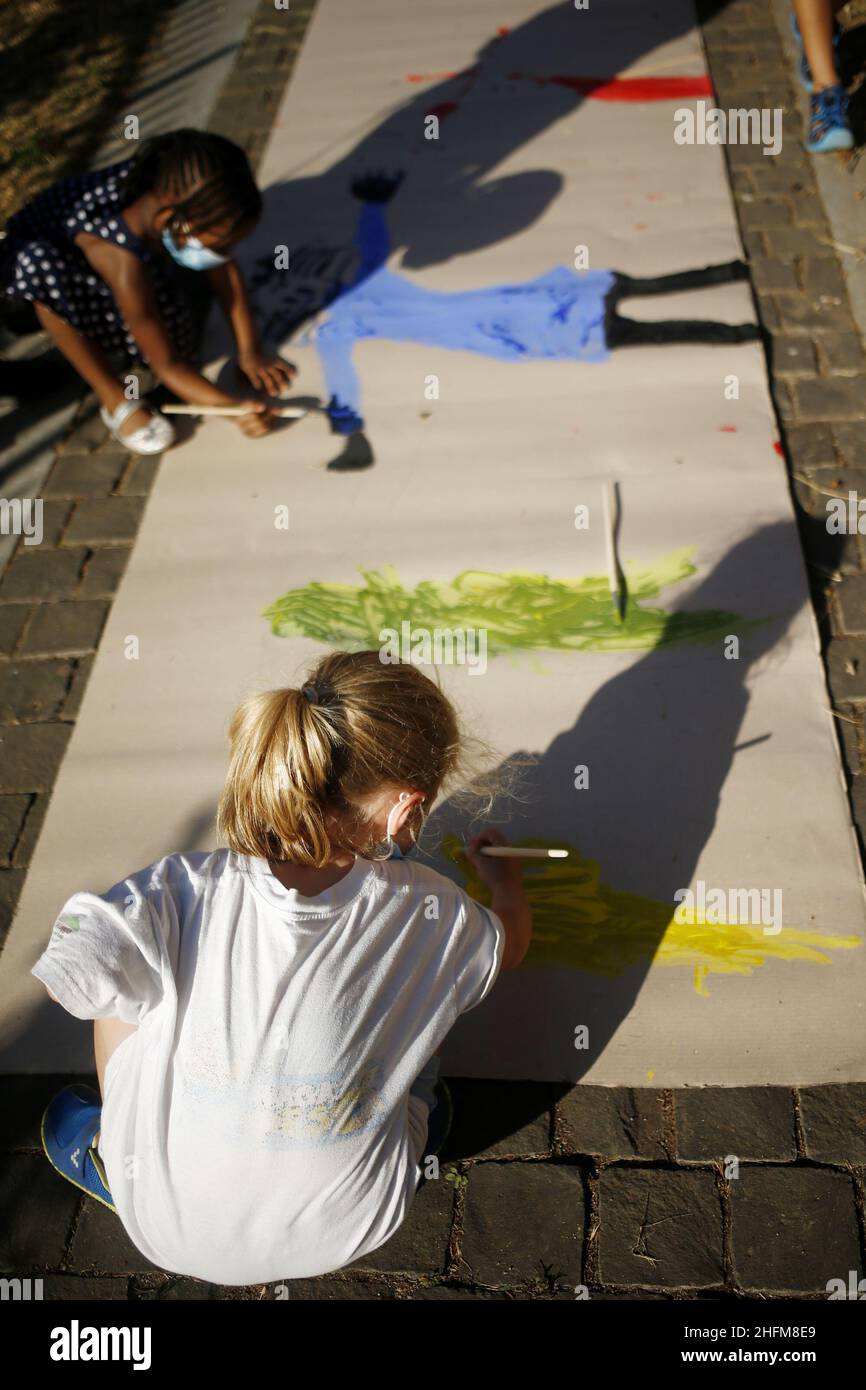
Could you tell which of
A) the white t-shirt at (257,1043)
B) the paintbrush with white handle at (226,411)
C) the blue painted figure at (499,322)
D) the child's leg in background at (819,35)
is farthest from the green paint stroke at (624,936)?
the child's leg in background at (819,35)

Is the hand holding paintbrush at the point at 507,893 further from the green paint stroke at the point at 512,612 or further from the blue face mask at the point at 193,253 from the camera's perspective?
the blue face mask at the point at 193,253

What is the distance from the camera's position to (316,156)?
3709mm

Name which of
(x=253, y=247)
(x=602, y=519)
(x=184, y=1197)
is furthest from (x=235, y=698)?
(x=253, y=247)

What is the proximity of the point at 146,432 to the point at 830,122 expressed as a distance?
246 centimetres

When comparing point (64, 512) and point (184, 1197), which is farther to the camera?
point (64, 512)

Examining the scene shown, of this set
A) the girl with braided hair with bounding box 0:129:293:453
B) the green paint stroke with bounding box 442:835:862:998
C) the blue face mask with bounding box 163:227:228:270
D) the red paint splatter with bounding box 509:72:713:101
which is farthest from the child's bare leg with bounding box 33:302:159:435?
the red paint splatter with bounding box 509:72:713:101

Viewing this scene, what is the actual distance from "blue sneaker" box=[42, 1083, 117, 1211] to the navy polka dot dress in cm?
207

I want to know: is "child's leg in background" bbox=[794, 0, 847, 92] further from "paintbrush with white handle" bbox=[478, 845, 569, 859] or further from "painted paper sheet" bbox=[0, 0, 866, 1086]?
"paintbrush with white handle" bbox=[478, 845, 569, 859]

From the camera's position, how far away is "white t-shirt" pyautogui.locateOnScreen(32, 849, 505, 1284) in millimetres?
1323

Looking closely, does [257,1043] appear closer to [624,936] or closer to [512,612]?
[624,936]

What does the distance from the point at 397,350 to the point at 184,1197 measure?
7.97ft
